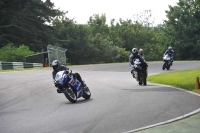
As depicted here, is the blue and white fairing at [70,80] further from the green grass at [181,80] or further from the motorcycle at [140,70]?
the motorcycle at [140,70]

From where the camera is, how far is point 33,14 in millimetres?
54344

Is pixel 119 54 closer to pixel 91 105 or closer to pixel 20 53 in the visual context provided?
pixel 20 53

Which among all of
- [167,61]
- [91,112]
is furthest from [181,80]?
[167,61]

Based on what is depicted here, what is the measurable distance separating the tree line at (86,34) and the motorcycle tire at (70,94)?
947cm

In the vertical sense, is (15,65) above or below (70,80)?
below

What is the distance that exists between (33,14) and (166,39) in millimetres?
29857

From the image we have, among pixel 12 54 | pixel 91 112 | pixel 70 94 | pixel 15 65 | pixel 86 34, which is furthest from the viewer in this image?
pixel 86 34

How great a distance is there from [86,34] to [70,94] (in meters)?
61.9

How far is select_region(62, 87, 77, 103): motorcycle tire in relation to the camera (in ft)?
45.4

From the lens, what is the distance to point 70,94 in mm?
13945

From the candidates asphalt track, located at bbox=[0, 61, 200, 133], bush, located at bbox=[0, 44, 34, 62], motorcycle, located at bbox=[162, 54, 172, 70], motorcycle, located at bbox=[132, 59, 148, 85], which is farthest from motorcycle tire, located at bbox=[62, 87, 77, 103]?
bush, located at bbox=[0, 44, 34, 62]

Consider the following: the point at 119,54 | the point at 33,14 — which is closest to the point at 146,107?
the point at 33,14

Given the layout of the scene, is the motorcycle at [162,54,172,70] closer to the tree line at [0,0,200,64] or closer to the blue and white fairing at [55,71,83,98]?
the tree line at [0,0,200,64]

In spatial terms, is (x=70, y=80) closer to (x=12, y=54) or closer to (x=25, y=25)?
(x=12, y=54)
